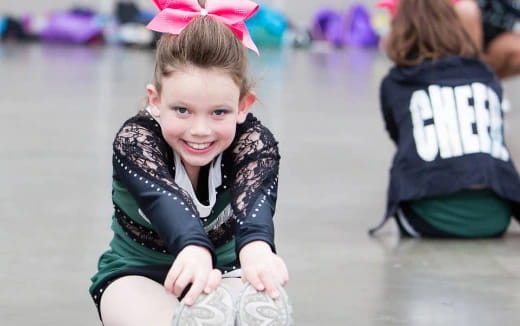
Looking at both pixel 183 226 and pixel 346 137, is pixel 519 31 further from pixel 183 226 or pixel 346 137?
pixel 183 226

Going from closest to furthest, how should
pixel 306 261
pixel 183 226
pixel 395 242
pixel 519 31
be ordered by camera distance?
pixel 183 226 < pixel 306 261 < pixel 395 242 < pixel 519 31

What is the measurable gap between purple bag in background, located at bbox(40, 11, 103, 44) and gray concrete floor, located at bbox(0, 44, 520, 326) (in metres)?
3.96

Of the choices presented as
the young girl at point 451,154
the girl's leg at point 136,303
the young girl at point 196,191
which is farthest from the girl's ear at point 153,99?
the young girl at point 451,154

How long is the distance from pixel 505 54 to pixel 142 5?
7833mm

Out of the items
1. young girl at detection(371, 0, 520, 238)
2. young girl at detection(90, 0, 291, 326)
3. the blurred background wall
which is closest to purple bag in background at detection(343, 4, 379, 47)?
the blurred background wall

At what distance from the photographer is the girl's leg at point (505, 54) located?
6.81 metres

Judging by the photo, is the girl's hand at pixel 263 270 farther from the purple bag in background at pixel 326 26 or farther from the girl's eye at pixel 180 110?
the purple bag in background at pixel 326 26

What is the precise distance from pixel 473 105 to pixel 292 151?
5.73 feet

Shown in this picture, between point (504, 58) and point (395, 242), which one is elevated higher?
point (504, 58)

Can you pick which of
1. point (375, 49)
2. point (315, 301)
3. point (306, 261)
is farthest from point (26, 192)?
point (375, 49)

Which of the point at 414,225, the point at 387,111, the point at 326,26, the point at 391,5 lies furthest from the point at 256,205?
the point at 326,26

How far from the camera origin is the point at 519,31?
691cm

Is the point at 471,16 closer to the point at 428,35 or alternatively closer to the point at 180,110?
the point at 428,35

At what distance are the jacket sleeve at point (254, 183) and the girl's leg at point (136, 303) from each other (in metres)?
0.27
